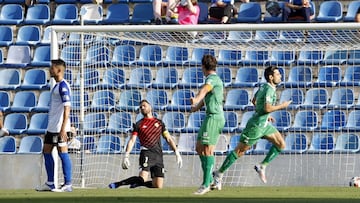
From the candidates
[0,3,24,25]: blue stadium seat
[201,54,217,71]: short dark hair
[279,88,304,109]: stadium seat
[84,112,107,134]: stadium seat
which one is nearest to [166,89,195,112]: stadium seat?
[84,112,107,134]: stadium seat

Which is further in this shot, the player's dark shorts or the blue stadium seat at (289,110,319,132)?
the blue stadium seat at (289,110,319,132)

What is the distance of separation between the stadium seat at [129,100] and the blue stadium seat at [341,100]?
346 centimetres

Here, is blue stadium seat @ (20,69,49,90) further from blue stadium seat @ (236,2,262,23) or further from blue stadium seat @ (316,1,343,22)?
blue stadium seat @ (316,1,343,22)

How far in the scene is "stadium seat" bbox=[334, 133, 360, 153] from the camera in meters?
18.8

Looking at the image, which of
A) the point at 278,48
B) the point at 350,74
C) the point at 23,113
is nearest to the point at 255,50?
the point at 278,48

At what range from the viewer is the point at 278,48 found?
63.9 ft

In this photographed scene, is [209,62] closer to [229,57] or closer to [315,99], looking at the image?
[315,99]

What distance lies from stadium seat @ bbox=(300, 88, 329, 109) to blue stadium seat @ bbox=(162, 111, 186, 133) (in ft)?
7.09

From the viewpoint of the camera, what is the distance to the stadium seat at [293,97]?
19469 millimetres

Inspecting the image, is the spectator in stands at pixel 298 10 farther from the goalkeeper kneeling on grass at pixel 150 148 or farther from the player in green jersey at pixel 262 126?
the player in green jersey at pixel 262 126

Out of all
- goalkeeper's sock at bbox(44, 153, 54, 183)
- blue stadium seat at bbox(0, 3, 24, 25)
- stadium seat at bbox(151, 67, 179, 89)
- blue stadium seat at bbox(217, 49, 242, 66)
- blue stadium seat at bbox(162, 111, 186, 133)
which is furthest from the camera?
blue stadium seat at bbox(0, 3, 24, 25)

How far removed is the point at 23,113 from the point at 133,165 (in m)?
3.15

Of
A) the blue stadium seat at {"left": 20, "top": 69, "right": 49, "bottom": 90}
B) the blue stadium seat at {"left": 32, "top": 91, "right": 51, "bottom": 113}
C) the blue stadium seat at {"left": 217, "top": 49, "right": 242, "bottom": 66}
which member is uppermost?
the blue stadium seat at {"left": 217, "top": 49, "right": 242, "bottom": 66}

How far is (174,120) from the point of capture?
19.6m
